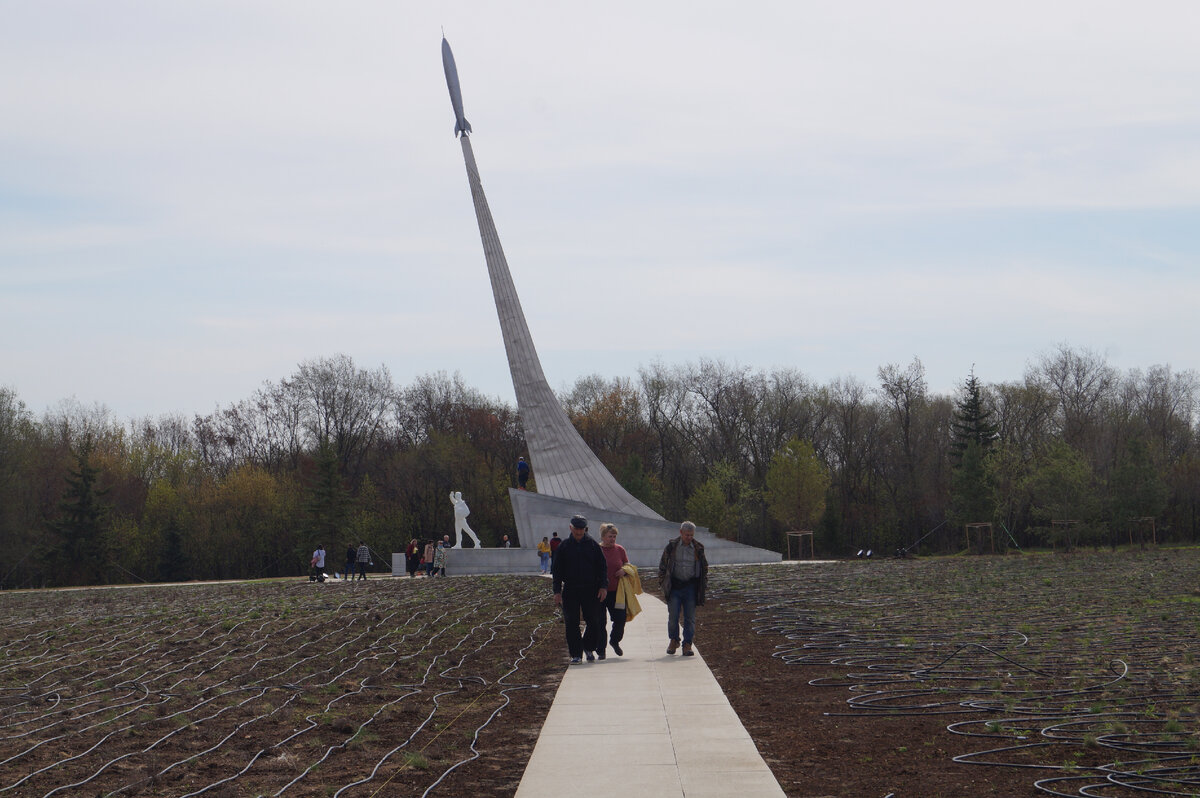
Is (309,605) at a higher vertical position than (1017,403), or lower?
lower

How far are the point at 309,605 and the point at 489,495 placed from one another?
30547mm

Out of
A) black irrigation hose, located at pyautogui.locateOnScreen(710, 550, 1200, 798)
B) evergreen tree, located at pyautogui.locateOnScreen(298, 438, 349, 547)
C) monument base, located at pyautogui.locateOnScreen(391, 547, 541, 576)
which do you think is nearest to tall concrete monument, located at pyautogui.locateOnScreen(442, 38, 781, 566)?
monument base, located at pyautogui.locateOnScreen(391, 547, 541, 576)

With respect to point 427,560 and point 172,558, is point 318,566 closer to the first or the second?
point 427,560

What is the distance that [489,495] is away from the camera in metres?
47.7

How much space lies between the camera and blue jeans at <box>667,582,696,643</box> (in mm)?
9727

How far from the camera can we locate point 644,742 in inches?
240

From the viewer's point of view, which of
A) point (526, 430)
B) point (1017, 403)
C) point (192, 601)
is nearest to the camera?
point (192, 601)

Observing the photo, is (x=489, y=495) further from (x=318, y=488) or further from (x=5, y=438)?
(x=5, y=438)

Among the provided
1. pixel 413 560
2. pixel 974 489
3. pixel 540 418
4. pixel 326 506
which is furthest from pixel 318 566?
pixel 974 489

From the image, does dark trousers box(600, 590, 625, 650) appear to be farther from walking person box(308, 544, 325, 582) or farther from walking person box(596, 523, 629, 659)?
walking person box(308, 544, 325, 582)

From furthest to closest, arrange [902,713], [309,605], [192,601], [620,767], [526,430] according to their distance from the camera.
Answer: [526,430] → [192,601] → [309,605] → [902,713] → [620,767]

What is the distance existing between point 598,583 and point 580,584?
169 millimetres

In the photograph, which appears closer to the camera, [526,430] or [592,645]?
[592,645]

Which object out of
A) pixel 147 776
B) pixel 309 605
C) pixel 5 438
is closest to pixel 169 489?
pixel 5 438
